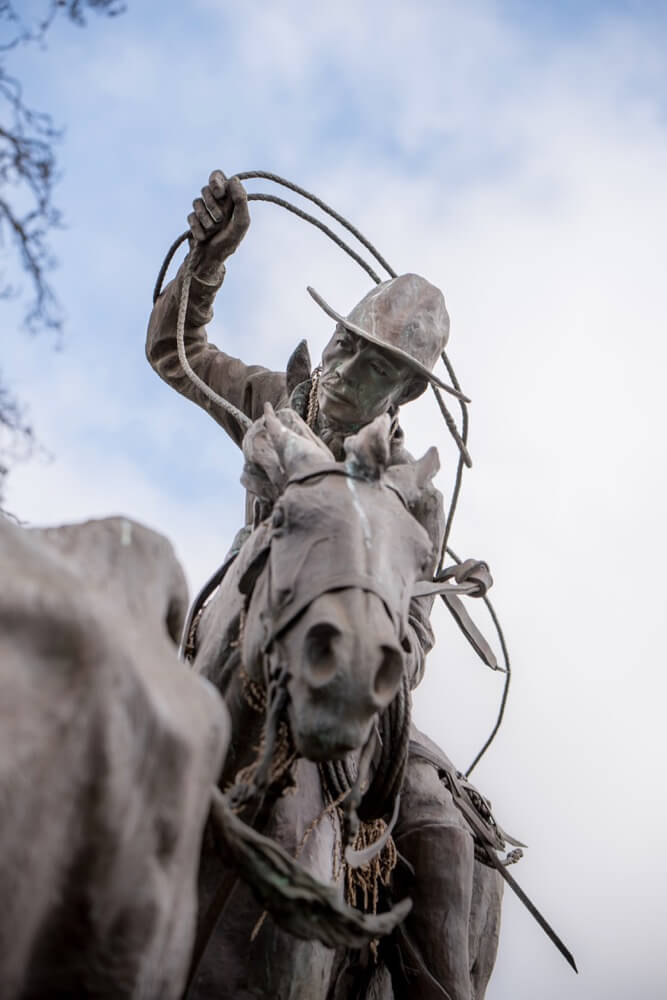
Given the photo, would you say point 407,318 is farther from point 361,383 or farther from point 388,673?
point 388,673

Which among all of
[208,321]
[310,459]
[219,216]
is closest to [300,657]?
[310,459]

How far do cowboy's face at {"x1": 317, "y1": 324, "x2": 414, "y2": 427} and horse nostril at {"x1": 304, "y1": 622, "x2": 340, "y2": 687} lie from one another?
2.12 m

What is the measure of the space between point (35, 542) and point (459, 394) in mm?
2578

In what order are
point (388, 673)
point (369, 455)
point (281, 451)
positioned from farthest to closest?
point (281, 451) < point (369, 455) < point (388, 673)

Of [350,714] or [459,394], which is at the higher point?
[459,394]

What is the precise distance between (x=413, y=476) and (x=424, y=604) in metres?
1.15

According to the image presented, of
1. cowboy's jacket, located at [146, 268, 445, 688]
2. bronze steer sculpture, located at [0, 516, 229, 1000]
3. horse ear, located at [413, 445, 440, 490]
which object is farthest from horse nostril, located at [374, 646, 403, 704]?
cowboy's jacket, located at [146, 268, 445, 688]

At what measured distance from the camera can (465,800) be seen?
4.80 m

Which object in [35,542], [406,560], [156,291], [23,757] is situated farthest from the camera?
[156,291]

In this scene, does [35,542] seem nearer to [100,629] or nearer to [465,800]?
[100,629]

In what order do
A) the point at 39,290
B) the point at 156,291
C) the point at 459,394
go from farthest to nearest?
1. the point at 156,291
2. the point at 459,394
3. the point at 39,290

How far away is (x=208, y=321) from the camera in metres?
5.58

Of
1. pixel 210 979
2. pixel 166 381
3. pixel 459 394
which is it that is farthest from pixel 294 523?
pixel 166 381

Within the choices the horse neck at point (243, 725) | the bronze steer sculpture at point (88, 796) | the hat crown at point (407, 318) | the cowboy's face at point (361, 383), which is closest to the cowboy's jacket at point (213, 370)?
the cowboy's face at point (361, 383)
